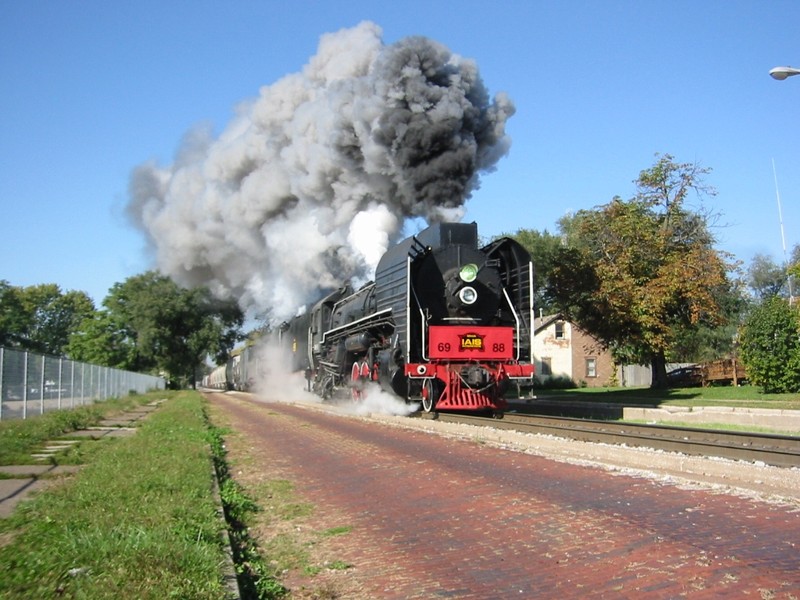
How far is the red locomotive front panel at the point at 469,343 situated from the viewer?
55.4 ft

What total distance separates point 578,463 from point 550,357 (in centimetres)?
4553

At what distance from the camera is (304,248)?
27.0m

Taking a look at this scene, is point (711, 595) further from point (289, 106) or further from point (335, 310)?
point (289, 106)

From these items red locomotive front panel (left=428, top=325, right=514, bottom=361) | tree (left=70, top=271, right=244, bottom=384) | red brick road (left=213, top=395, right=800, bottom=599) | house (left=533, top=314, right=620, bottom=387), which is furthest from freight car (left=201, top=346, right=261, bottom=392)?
red brick road (left=213, top=395, right=800, bottom=599)

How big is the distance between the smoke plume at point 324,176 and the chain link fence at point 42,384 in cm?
742

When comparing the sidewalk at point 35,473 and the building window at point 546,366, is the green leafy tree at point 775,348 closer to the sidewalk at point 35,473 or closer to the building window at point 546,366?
the sidewalk at point 35,473

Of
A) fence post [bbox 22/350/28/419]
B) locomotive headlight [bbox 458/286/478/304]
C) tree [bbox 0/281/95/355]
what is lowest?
fence post [bbox 22/350/28/419]

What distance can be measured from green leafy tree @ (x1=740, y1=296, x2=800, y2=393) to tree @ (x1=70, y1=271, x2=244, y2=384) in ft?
137

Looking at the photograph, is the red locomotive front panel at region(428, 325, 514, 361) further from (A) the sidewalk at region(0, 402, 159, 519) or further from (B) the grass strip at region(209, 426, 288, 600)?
(A) the sidewalk at region(0, 402, 159, 519)

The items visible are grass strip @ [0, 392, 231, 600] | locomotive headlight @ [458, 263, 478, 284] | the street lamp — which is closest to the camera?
grass strip @ [0, 392, 231, 600]

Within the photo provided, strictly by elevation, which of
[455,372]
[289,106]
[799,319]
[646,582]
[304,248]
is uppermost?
[289,106]

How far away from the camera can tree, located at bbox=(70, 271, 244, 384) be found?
212 ft

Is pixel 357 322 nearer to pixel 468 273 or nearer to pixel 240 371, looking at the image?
pixel 468 273

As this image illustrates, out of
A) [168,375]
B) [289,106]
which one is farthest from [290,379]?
[168,375]
